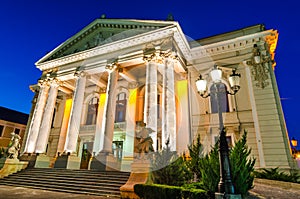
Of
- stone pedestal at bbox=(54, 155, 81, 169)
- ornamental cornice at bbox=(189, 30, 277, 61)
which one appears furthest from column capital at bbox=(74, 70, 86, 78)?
ornamental cornice at bbox=(189, 30, 277, 61)

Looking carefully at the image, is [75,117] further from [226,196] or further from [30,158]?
[226,196]

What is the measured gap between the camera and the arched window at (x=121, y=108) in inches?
784

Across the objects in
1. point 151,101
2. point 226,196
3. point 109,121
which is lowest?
point 226,196

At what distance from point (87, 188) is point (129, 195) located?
8.91 ft

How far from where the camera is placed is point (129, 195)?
7.50 m

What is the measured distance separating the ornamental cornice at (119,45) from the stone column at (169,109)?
228cm

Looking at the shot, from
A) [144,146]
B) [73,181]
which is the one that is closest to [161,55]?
[144,146]

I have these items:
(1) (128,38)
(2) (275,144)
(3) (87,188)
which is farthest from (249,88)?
(3) (87,188)

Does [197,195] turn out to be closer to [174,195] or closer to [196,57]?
[174,195]

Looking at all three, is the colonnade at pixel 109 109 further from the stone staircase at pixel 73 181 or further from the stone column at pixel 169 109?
the stone staircase at pixel 73 181

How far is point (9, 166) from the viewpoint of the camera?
42.4 feet

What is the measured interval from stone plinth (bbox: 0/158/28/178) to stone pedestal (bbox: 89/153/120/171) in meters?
5.65

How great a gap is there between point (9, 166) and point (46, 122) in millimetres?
4755

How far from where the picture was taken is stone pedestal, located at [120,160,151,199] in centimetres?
754
